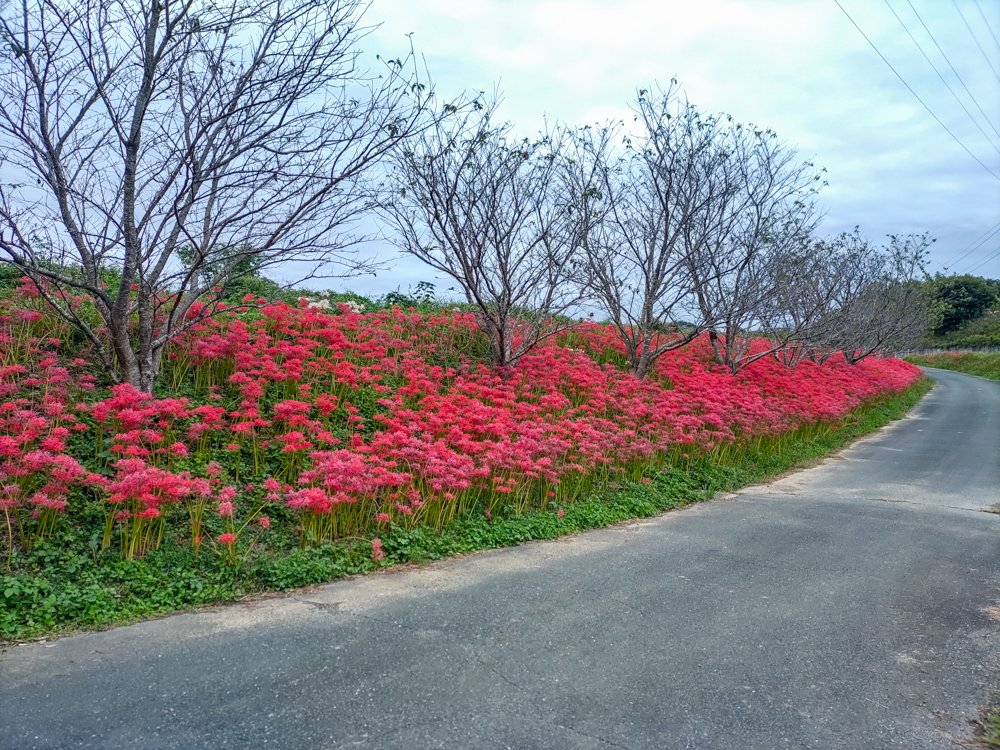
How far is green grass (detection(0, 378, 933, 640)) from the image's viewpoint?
4121mm

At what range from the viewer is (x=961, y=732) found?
314cm

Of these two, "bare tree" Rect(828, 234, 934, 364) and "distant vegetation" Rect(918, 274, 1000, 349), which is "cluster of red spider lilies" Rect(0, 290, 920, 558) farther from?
"distant vegetation" Rect(918, 274, 1000, 349)

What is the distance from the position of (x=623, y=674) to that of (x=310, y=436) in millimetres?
4508

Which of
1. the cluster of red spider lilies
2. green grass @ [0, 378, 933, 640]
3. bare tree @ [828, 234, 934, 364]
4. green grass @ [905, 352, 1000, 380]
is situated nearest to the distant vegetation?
green grass @ [905, 352, 1000, 380]

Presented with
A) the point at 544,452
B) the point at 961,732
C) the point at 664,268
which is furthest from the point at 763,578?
the point at 664,268

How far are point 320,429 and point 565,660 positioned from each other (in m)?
3.78

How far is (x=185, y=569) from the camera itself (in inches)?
190

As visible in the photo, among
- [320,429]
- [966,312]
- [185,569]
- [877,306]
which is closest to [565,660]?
[185,569]

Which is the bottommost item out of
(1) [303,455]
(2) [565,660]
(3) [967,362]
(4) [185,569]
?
(2) [565,660]

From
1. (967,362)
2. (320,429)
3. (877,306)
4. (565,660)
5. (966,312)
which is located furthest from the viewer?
(966,312)

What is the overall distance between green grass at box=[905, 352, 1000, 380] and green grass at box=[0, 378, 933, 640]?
136 ft

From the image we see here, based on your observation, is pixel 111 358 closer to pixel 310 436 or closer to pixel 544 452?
pixel 310 436

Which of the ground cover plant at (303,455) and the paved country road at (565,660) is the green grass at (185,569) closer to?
the ground cover plant at (303,455)

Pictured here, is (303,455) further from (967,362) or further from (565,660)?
(967,362)
